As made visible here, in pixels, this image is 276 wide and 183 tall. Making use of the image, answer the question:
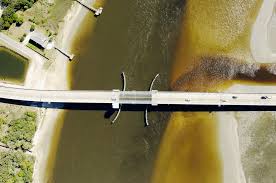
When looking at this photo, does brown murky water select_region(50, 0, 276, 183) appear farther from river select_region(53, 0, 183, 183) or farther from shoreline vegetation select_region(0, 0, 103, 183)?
shoreline vegetation select_region(0, 0, 103, 183)

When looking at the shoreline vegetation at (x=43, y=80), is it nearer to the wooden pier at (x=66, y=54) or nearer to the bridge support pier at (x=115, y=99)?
the wooden pier at (x=66, y=54)

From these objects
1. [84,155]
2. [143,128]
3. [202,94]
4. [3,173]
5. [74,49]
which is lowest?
[3,173]

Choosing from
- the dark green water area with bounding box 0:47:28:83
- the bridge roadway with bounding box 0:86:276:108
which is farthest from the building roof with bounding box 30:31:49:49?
the bridge roadway with bounding box 0:86:276:108

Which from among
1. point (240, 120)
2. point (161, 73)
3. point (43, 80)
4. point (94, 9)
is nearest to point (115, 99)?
point (161, 73)

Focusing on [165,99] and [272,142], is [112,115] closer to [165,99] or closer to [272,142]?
[165,99]

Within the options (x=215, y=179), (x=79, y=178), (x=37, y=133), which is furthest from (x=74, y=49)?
(x=215, y=179)

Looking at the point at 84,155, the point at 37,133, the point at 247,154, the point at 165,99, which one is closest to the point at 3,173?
the point at 37,133

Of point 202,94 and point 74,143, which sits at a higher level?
point 202,94
